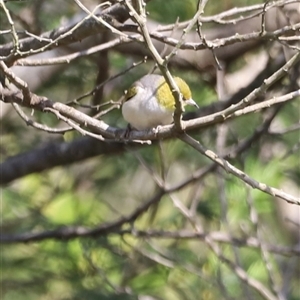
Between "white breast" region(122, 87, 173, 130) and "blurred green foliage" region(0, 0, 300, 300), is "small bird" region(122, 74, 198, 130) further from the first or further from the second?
"blurred green foliage" region(0, 0, 300, 300)

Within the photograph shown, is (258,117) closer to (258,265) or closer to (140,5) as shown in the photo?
(258,265)

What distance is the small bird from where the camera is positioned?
2.54m

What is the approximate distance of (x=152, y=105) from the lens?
2.56 meters

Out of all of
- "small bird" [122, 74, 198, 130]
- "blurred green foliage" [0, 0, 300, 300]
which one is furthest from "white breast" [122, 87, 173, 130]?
"blurred green foliage" [0, 0, 300, 300]

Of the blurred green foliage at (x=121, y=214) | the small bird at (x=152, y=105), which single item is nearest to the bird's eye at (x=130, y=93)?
the small bird at (x=152, y=105)

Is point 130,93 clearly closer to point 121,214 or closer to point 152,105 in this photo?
point 152,105

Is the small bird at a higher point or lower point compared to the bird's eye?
lower

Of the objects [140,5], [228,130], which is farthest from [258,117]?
[140,5]

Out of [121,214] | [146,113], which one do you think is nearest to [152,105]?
[146,113]

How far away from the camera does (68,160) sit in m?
3.02

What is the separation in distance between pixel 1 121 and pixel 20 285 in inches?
34.9

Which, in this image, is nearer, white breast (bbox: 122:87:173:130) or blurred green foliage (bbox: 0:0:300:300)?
white breast (bbox: 122:87:173:130)

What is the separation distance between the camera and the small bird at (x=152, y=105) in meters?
2.54

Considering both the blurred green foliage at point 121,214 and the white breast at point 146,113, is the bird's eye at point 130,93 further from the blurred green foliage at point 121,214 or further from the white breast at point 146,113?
the blurred green foliage at point 121,214
